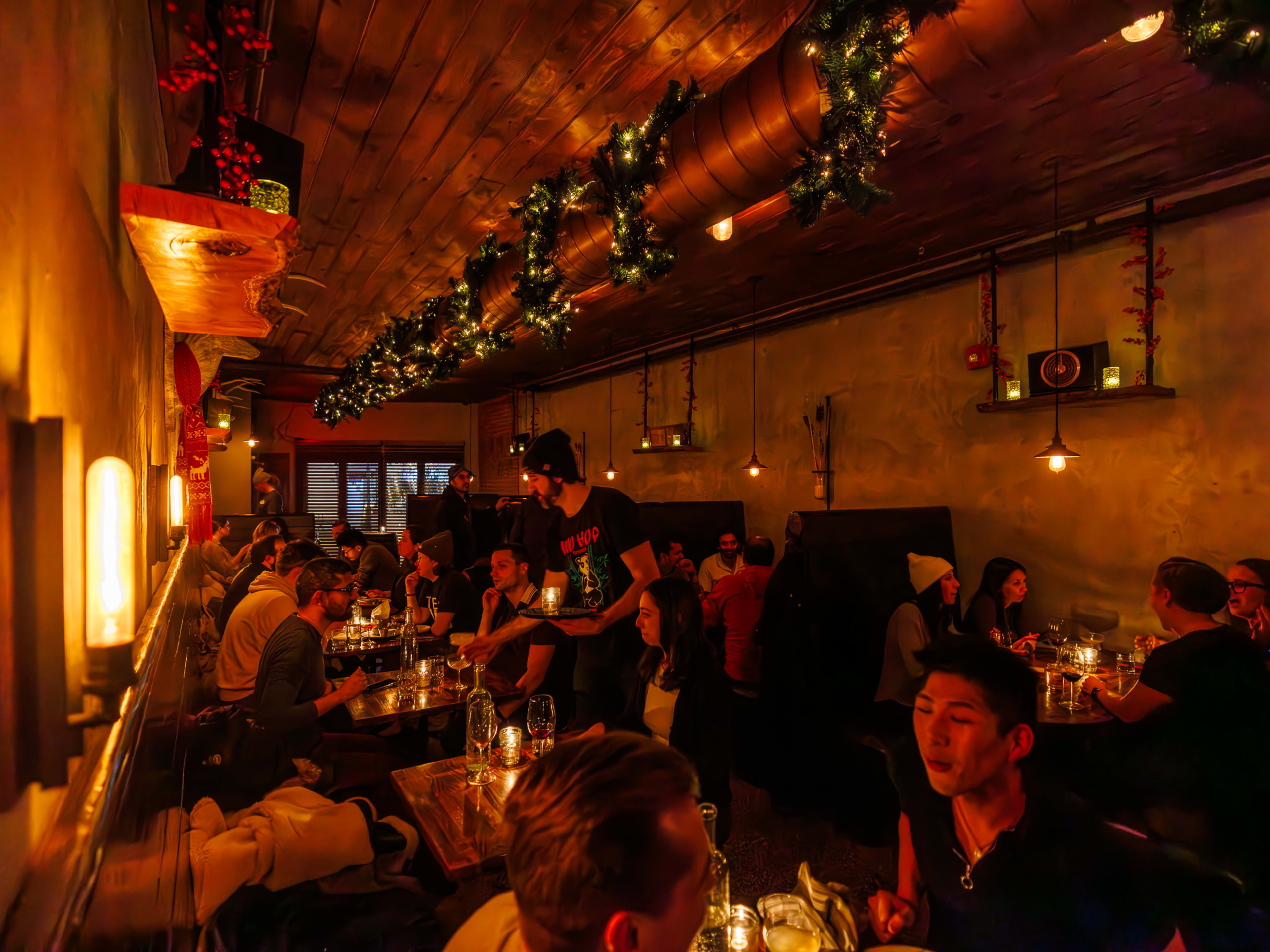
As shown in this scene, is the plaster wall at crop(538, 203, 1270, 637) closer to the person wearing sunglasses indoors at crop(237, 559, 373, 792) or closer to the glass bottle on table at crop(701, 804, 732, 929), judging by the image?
the glass bottle on table at crop(701, 804, 732, 929)

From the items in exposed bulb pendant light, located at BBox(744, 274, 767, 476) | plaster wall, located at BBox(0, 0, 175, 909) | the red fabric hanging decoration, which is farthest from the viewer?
exposed bulb pendant light, located at BBox(744, 274, 767, 476)

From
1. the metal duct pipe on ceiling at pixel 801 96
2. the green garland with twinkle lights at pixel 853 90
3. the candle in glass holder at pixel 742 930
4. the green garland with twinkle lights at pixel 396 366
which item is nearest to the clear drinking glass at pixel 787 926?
the candle in glass holder at pixel 742 930

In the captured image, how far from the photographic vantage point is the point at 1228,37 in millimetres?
1450

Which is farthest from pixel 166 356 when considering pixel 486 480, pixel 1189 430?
pixel 486 480

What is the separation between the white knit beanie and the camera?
4.30 metres

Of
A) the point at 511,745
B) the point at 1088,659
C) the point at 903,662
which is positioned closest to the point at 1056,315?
the point at 1088,659

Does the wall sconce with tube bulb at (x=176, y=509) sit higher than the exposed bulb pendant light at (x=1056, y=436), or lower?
lower

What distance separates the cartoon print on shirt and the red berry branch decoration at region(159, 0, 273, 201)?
7.29 feet

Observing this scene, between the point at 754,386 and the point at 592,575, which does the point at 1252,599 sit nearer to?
the point at 592,575

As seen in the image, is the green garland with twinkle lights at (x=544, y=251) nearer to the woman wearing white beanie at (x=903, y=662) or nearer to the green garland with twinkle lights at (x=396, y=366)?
the green garland with twinkle lights at (x=396, y=366)

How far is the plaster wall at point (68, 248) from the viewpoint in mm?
632

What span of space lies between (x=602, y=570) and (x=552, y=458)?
0.66m

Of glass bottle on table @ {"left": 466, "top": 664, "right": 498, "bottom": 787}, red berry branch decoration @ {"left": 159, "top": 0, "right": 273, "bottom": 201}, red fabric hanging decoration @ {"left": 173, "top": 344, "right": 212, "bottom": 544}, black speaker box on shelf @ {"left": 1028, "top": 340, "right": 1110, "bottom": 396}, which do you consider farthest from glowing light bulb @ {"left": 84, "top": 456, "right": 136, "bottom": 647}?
black speaker box on shelf @ {"left": 1028, "top": 340, "right": 1110, "bottom": 396}

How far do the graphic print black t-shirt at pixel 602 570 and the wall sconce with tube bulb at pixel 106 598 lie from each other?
2.39 metres
